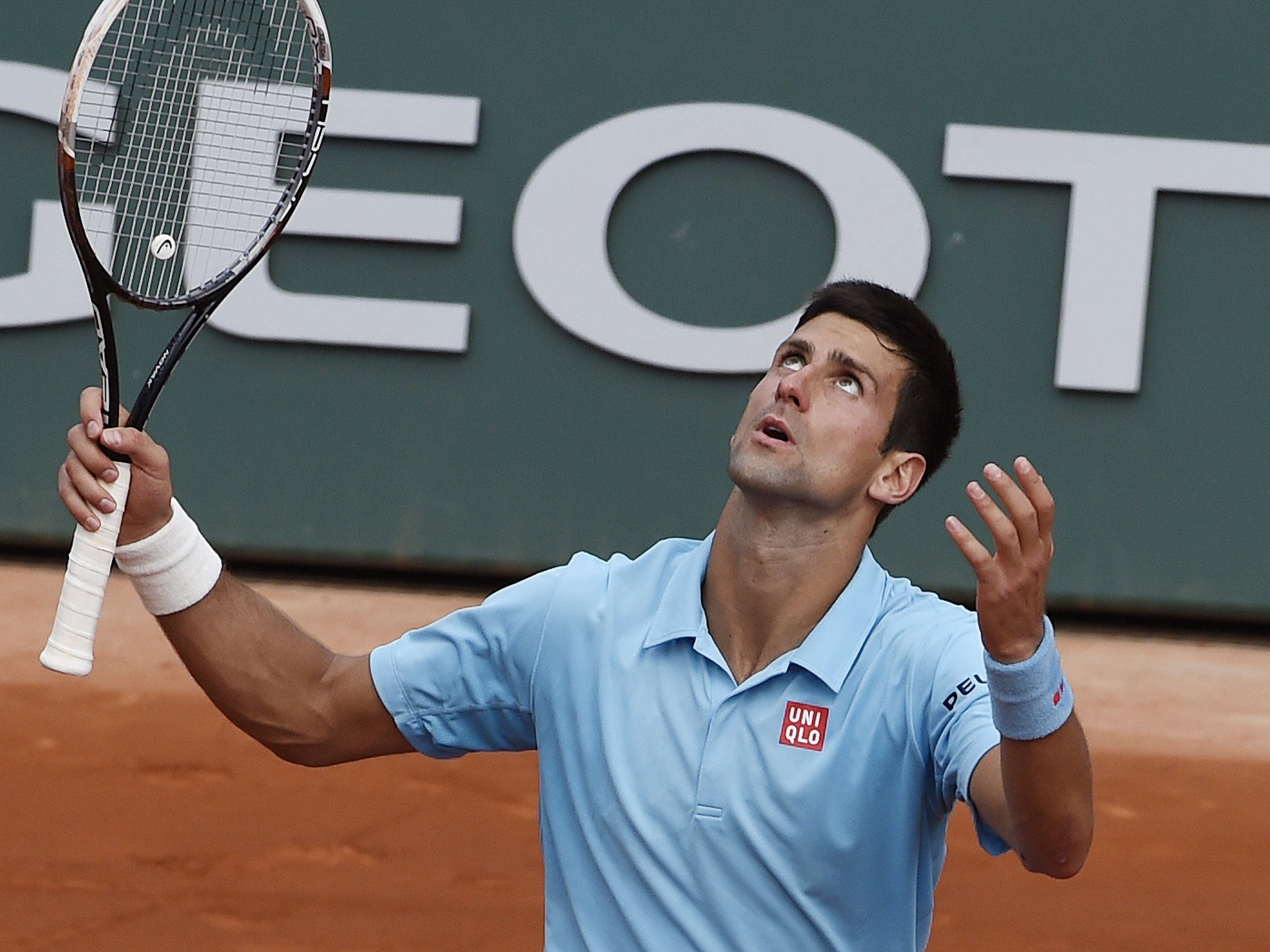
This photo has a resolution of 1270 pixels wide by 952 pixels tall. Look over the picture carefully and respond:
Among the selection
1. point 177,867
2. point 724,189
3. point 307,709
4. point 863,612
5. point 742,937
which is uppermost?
point 724,189

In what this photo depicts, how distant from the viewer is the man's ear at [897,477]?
239 cm

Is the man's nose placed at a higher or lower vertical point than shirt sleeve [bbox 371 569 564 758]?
higher

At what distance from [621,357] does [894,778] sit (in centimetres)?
457

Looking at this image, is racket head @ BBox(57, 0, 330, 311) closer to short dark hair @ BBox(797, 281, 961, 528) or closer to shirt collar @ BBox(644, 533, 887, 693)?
short dark hair @ BBox(797, 281, 961, 528)

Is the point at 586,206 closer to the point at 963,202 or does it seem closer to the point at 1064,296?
the point at 963,202

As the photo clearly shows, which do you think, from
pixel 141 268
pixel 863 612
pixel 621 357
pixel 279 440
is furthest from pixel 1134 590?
pixel 863 612

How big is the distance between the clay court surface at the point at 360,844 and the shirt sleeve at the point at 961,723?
5.85ft

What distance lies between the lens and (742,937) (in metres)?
2.09

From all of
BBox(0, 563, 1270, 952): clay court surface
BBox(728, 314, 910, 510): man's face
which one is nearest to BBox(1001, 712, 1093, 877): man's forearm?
BBox(728, 314, 910, 510): man's face

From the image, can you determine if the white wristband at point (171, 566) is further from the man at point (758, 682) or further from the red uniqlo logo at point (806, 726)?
the red uniqlo logo at point (806, 726)

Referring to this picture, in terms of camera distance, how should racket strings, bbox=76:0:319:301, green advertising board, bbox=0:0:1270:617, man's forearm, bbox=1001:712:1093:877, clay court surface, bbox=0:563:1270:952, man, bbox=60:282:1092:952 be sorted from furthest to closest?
green advertising board, bbox=0:0:1270:617 → racket strings, bbox=76:0:319:301 → clay court surface, bbox=0:563:1270:952 → man, bbox=60:282:1092:952 → man's forearm, bbox=1001:712:1093:877

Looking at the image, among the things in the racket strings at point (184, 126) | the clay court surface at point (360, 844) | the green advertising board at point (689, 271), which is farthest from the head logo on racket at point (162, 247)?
the green advertising board at point (689, 271)

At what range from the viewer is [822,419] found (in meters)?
2.36

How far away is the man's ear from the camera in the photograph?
7.85 ft
